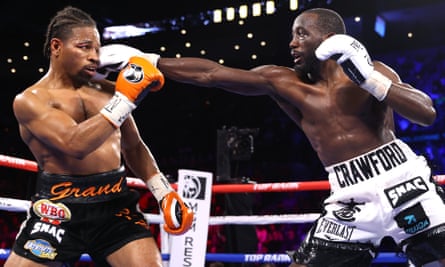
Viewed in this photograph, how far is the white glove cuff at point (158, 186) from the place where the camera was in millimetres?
2211

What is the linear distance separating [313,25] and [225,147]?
1661 mm

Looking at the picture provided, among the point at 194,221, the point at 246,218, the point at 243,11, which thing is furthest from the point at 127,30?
the point at 246,218

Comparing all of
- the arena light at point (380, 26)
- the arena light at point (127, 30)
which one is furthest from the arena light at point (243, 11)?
the arena light at point (380, 26)

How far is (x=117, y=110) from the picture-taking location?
6.30 ft

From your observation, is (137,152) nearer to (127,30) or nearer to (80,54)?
(80,54)

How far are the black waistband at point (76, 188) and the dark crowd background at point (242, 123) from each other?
5.45m

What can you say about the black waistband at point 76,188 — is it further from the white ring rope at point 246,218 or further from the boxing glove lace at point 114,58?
the white ring rope at point 246,218

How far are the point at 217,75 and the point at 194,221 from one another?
3.96 ft

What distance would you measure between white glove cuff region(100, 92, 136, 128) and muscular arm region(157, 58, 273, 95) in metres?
0.35

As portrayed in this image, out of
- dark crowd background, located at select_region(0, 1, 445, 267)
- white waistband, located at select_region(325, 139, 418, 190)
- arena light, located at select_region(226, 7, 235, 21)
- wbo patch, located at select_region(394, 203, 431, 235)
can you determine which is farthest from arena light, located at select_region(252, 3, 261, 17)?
wbo patch, located at select_region(394, 203, 431, 235)

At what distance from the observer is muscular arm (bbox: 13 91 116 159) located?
6.27ft

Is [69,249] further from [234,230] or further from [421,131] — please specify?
[421,131]

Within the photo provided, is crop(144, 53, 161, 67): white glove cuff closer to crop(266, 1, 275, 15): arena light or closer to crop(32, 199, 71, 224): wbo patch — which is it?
crop(32, 199, 71, 224): wbo patch

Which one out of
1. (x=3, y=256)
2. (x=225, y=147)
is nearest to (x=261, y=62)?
(x=225, y=147)
